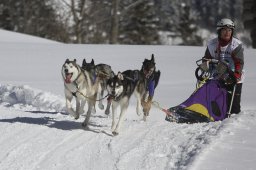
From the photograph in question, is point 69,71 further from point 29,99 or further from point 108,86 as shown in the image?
point 29,99

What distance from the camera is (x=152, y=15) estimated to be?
134 feet

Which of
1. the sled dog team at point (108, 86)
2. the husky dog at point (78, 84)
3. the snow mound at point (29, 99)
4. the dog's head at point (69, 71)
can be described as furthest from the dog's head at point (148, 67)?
the snow mound at point (29, 99)

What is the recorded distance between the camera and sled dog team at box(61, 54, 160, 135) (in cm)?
688

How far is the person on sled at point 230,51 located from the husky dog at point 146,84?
41.7 inches

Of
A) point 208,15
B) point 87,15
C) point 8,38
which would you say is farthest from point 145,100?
point 208,15

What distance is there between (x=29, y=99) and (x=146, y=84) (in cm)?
333

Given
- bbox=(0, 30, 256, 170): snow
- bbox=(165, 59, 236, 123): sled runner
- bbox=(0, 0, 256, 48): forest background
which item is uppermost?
bbox=(0, 0, 256, 48): forest background

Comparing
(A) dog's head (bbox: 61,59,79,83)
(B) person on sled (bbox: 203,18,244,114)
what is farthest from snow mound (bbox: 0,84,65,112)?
(B) person on sled (bbox: 203,18,244,114)

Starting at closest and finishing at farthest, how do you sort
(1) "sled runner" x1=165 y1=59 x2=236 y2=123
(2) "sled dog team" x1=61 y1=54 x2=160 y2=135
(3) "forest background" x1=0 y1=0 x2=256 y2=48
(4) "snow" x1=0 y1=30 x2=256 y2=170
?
(4) "snow" x1=0 y1=30 x2=256 y2=170
(2) "sled dog team" x1=61 y1=54 x2=160 y2=135
(1) "sled runner" x1=165 y1=59 x2=236 y2=123
(3) "forest background" x1=0 y1=0 x2=256 y2=48

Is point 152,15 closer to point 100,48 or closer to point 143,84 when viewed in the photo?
point 100,48

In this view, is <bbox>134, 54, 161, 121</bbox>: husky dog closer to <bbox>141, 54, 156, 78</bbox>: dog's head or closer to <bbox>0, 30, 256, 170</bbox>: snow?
<bbox>141, 54, 156, 78</bbox>: dog's head

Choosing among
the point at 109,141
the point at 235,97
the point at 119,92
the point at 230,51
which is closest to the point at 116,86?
the point at 119,92

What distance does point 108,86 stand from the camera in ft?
22.3

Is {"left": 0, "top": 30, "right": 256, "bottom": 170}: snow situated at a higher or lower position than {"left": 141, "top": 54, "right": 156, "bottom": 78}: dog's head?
lower
